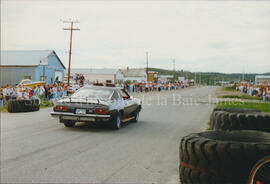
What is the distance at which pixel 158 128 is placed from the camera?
10.5 m

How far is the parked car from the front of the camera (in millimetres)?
9562

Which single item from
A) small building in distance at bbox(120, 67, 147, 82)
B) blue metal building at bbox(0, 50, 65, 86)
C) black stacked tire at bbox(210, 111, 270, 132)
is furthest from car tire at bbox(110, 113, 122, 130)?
small building in distance at bbox(120, 67, 147, 82)

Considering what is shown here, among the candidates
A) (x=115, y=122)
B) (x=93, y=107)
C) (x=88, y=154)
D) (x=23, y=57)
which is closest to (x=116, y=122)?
(x=115, y=122)

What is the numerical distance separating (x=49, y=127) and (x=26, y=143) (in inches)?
105

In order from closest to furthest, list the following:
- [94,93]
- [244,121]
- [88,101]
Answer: [244,121] < [88,101] < [94,93]

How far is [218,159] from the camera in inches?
133

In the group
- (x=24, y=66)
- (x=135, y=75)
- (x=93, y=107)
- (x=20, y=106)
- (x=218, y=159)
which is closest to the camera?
(x=218, y=159)

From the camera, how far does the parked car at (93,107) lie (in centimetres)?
956

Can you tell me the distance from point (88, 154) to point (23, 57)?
Result: 46.3 meters

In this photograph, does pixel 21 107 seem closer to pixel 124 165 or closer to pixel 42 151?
pixel 42 151

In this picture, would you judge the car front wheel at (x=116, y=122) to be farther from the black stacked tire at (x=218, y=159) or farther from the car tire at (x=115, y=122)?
the black stacked tire at (x=218, y=159)

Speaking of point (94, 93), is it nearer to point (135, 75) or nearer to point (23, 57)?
point (23, 57)

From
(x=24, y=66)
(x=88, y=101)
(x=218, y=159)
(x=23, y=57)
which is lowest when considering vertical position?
(x=218, y=159)

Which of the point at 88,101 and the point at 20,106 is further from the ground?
the point at 88,101
